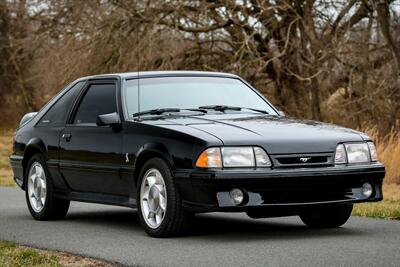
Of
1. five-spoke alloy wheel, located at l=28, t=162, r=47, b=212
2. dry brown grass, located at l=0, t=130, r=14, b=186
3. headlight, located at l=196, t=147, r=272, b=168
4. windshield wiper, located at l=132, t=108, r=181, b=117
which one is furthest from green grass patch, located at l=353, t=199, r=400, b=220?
dry brown grass, located at l=0, t=130, r=14, b=186

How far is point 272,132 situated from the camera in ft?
27.6

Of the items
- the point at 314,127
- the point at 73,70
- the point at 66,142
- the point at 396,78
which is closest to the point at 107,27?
the point at 73,70

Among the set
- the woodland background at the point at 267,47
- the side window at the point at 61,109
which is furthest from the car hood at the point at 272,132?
the woodland background at the point at 267,47

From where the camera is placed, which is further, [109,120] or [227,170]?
[109,120]

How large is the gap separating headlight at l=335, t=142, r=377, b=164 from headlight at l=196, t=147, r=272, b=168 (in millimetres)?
683

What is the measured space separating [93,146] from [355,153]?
8.61 feet

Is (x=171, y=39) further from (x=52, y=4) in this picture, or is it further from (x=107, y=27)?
(x=52, y=4)

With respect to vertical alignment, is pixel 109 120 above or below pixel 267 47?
below

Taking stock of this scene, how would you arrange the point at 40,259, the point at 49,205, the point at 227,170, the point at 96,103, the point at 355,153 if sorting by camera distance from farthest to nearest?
the point at 49,205, the point at 96,103, the point at 355,153, the point at 227,170, the point at 40,259

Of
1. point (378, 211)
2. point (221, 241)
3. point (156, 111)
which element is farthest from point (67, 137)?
point (378, 211)

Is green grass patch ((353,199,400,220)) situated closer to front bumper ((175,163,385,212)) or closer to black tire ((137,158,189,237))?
front bumper ((175,163,385,212))

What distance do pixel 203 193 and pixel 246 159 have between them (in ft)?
1.46

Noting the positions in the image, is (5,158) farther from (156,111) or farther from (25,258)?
(25,258)

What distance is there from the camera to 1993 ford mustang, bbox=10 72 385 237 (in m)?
8.10
